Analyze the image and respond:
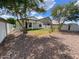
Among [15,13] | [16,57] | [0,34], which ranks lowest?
[16,57]

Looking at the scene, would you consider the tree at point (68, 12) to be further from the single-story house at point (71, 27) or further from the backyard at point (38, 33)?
the single-story house at point (71, 27)

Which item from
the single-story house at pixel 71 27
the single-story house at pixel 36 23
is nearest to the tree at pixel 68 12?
the single-story house at pixel 71 27

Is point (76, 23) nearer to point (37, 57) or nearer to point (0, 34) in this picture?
point (0, 34)

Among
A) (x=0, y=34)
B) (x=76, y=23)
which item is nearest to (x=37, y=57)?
(x=0, y=34)

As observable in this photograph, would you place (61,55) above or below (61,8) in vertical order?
below

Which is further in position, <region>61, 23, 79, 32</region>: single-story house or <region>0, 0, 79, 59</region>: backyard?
<region>61, 23, 79, 32</region>: single-story house

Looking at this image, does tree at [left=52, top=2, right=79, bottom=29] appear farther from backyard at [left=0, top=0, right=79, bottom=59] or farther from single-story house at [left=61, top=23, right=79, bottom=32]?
single-story house at [left=61, top=23, right=79, bottom=32]

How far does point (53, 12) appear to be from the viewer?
1109 inches

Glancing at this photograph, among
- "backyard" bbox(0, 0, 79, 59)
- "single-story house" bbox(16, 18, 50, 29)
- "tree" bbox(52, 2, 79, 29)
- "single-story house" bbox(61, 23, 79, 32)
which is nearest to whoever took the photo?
"backyard" bbox(0, 0, 79, 59)

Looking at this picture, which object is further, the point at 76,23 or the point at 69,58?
the point at 76,23

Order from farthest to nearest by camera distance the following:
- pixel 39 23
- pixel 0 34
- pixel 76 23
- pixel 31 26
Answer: pixel 39 23, pixel 31 26, pixel 76 23, pixel 0 34

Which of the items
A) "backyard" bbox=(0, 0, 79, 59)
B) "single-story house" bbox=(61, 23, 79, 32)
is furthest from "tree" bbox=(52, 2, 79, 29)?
"single-story house" bbox=(61, 23, 79, 32)

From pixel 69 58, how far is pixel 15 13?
1406 centimetres

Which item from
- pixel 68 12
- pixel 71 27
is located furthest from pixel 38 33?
pixel 71 27
